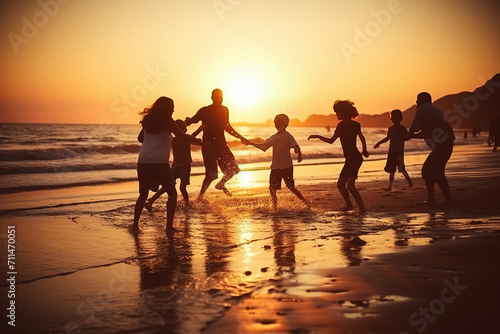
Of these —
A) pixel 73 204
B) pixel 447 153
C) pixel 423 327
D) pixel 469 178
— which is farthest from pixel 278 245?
pixel 469 178

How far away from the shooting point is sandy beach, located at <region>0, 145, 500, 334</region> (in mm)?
3674

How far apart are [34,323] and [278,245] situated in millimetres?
3393

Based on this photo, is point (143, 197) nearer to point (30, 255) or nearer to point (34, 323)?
point (30, 255)

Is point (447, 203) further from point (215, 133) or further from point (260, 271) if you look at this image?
point (260, 271)

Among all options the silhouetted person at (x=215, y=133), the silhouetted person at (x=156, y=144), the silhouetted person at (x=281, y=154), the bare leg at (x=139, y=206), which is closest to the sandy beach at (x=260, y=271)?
the bare leg at (x=139, y=206)

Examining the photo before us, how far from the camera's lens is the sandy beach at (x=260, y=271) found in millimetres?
3674

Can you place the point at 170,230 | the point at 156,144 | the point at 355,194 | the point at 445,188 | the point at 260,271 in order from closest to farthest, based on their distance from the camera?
1. the point at 260,271
2. the point at 156,144
3. the point at 170,230
4. the point at 355,194
5. the point at 445,188

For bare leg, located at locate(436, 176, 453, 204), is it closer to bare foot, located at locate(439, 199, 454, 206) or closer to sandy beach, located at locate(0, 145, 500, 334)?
bare foot, located at locate(439, 199, 454, 206)

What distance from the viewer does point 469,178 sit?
1504cm

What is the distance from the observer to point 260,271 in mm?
5105

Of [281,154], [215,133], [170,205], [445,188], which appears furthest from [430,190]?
[170,205]

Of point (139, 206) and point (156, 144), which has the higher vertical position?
point (156, 144)

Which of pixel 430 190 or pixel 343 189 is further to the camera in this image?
pixel 430 190

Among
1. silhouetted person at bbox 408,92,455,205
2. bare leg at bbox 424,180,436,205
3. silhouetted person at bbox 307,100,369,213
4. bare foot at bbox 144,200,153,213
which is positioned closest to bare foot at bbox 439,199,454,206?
silhouetted person at bbox 408,92,455,205
